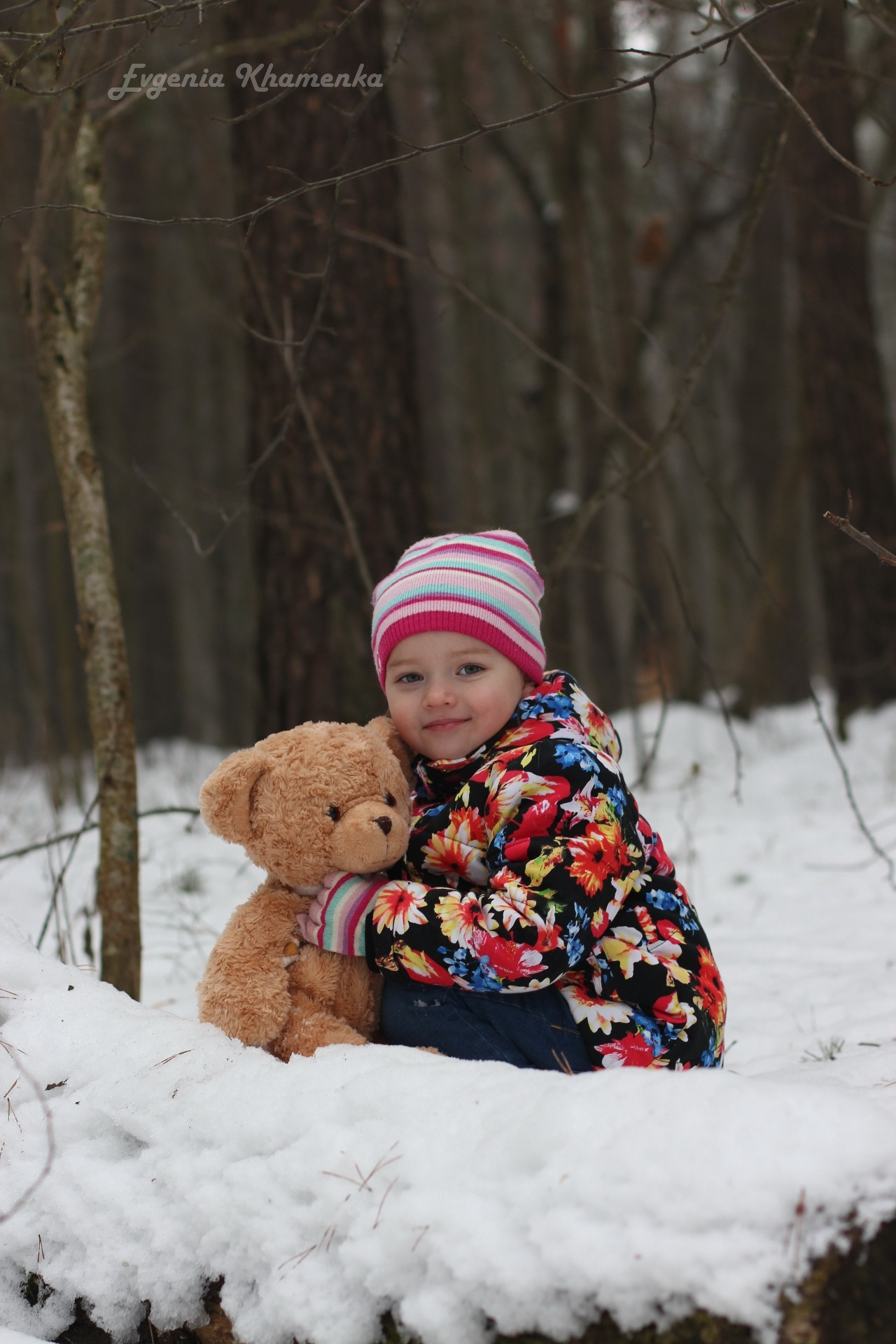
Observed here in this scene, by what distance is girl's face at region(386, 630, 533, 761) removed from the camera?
7.11ft

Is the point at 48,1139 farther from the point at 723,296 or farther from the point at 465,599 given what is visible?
the point at 723,296

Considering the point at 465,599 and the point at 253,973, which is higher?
the point at 465,599

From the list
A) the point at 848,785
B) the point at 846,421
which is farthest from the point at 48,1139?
the point at 846,421

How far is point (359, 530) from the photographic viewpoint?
3.98m

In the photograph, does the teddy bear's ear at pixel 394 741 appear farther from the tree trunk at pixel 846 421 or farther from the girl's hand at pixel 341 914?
the tree trunk at pixel 846 421

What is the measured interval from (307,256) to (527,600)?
2.27 meters

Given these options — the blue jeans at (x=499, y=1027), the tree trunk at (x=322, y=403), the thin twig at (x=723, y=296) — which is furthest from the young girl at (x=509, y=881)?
the tree trunk at (x=322, y=403)

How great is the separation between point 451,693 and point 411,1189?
0.94 meters

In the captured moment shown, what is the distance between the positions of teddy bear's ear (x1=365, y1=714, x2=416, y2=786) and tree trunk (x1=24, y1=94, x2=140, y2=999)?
2.81ft

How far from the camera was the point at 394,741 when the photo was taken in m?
2.23

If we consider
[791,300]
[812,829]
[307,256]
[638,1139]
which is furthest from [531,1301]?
[791,300]

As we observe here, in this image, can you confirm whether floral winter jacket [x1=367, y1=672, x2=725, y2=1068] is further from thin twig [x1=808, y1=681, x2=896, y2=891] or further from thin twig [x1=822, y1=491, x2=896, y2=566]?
thin twig [x1=808, y1=681, x2=896, y2=891]

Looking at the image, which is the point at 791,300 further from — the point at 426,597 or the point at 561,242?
the point at 426,597

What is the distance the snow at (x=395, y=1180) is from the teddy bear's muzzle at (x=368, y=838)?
33cm
